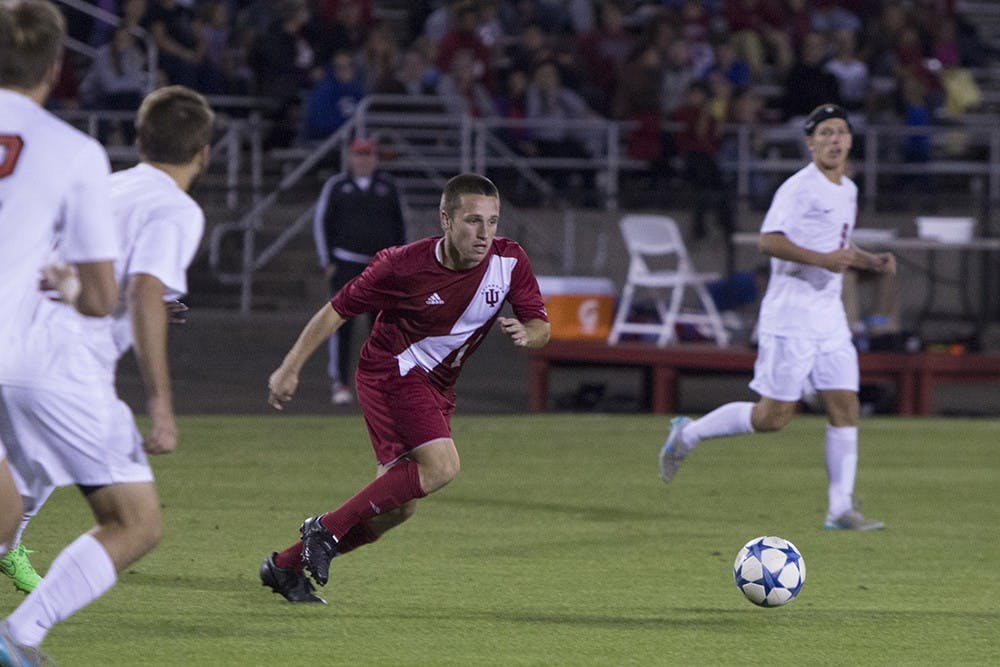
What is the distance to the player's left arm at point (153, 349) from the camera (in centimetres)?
534

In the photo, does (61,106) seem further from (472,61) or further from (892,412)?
(892,412)

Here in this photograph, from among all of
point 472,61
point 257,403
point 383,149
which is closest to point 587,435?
point 257,403

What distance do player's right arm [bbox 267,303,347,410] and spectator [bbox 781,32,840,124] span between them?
16.4m

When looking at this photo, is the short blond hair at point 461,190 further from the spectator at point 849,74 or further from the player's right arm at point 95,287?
the spectator at point 849,74

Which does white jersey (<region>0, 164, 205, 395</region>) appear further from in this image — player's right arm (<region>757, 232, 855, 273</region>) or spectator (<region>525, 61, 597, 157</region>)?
spectator (<region>525, 61, 597, 157</region>)

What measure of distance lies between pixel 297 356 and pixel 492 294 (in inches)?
38.4

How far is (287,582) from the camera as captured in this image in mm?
7422

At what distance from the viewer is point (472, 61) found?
22344 millimetres

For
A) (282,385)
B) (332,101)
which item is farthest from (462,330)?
(332,101)

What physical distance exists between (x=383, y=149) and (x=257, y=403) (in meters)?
4.96

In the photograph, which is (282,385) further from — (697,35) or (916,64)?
(916,64)

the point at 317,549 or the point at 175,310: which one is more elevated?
the point at 175,310

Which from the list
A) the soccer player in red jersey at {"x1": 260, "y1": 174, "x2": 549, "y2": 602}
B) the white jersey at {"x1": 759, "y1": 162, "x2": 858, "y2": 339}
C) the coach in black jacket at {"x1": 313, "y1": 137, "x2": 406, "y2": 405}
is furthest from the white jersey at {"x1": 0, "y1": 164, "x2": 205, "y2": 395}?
the coach in black jacket at {"x1": 313, "y1": 137, "x2": 406, "y2": 405}

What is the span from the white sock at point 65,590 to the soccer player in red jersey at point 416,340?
1.82 metres
